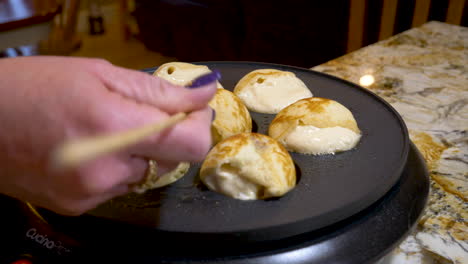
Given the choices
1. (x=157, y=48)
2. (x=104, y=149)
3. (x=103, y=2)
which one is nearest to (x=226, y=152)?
(x=104, y=149)

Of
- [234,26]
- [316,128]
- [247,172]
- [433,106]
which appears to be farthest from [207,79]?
[234,26]

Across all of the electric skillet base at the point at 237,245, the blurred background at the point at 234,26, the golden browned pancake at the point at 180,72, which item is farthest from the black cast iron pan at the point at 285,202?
the blurred background at the point at 234,26

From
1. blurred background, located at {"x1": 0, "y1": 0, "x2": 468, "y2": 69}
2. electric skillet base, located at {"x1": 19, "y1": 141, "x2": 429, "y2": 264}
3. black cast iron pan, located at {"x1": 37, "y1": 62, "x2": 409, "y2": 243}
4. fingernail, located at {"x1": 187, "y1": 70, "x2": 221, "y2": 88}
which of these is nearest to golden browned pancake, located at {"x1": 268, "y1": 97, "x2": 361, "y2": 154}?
black cast iron pan, located at {"x1": 37, "y1": 62, "x2": 409, "y2": 243}

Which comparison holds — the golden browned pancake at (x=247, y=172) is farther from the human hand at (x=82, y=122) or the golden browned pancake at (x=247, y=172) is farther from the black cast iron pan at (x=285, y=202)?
the human hand at (x=82, y=122)

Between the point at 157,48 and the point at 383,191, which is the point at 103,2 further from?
the point at 383,191

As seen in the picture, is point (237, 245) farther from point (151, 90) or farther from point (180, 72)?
point (180, 72)

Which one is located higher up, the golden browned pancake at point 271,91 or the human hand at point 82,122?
the human hand at point 82,122

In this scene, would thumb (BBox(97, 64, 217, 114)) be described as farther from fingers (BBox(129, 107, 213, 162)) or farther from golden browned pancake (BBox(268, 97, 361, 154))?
golden browned pancake (BBox(268, 97, 361, 154))
